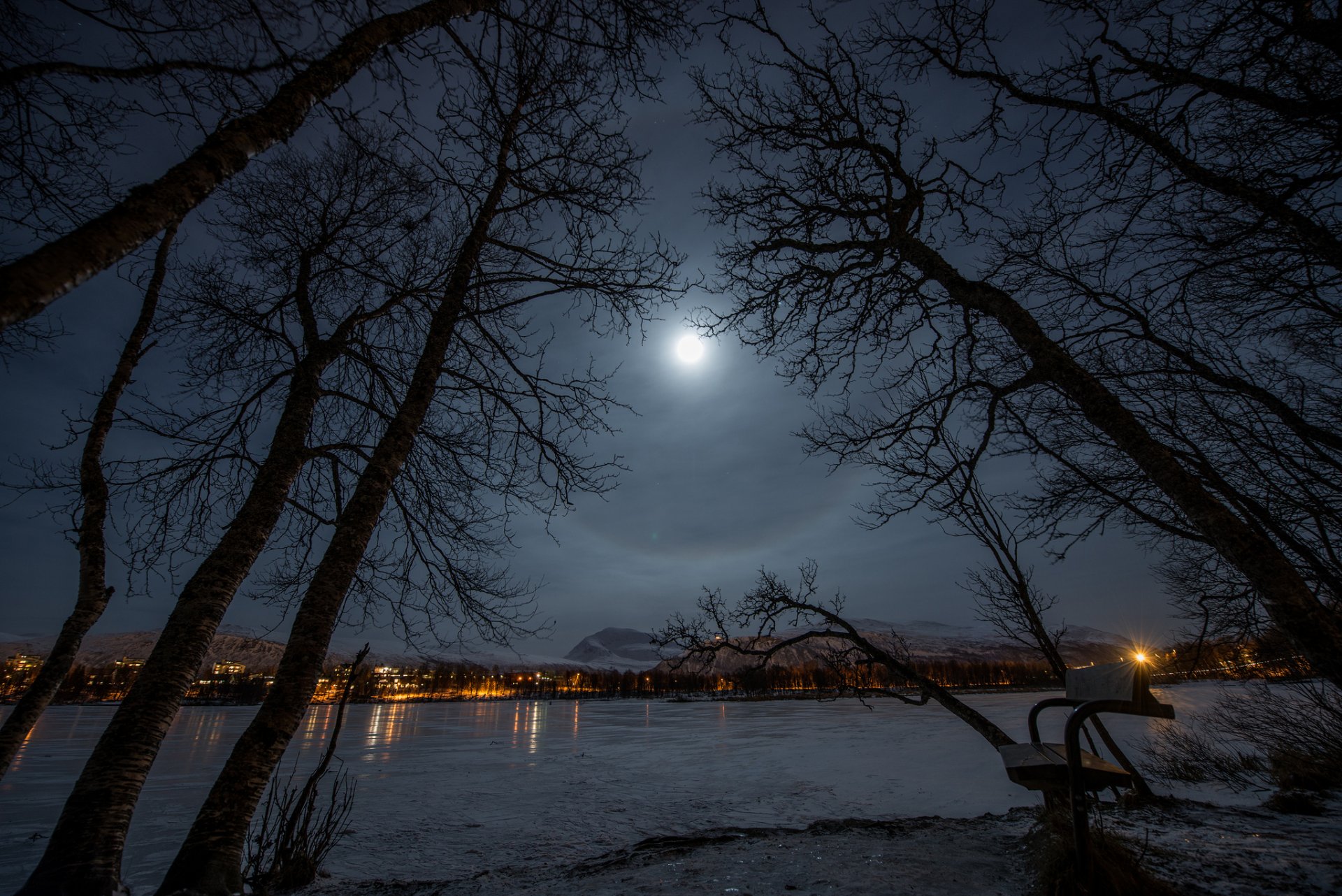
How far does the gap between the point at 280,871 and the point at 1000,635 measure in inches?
317

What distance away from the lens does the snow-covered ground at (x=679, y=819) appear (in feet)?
11.0

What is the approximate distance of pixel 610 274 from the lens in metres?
5.11

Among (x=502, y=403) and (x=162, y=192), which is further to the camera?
(x=502, y=403)

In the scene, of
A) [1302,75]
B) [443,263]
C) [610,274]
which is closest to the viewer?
[1302,75]

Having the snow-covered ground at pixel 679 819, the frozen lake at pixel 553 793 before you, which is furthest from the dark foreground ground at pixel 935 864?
the frozen lake at pixel 553 793

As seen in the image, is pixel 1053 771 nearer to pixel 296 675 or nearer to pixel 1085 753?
pixel 1085 753

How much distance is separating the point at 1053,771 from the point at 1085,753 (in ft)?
1.91

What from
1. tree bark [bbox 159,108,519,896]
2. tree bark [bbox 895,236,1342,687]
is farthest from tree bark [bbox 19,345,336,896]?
tree bark [bbox 895,236,1342,687]

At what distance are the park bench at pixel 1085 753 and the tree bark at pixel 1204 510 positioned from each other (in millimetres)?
684

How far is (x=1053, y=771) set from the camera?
2812 mm

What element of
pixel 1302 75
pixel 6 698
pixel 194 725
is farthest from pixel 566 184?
pixel 6 698

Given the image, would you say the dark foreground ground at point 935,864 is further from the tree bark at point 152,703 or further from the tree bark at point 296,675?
the tree bark at point 152,703

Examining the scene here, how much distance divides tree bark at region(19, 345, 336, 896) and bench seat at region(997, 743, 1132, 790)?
5.23 meters

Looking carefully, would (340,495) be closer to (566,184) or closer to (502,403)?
(502,403)
